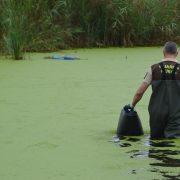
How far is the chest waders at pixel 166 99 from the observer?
5391mm

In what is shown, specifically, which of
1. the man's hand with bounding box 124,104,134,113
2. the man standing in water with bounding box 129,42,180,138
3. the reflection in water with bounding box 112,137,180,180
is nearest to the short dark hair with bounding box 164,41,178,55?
the man standing in water with bounding box 129,42,180,138

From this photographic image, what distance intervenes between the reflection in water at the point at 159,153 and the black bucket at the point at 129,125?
0.10m

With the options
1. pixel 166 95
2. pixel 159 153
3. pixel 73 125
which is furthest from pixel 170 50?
pixel 73 125

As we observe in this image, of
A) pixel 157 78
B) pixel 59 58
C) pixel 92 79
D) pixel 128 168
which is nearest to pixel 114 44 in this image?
pixel 59 58

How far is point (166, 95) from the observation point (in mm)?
5398

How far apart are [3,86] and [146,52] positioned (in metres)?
4.07

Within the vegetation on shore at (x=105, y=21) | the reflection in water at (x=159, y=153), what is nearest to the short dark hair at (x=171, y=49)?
the reflection in water at (x=159, y=153)

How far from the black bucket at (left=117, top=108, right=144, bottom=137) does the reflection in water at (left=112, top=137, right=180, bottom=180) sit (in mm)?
95

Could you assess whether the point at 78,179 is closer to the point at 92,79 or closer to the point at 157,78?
the point at 157,78

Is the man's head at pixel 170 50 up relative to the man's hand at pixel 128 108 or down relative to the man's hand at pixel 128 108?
up

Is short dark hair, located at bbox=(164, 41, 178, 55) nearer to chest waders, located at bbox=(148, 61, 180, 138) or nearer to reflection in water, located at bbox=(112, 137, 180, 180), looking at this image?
chest waders, located at bbox=(148, 61, 180, 138)

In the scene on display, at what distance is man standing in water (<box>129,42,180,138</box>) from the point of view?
5.39 meters

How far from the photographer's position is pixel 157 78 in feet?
17.7

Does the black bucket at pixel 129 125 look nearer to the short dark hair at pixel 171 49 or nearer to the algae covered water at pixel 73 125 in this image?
the algae covered water at pixel 73 125
